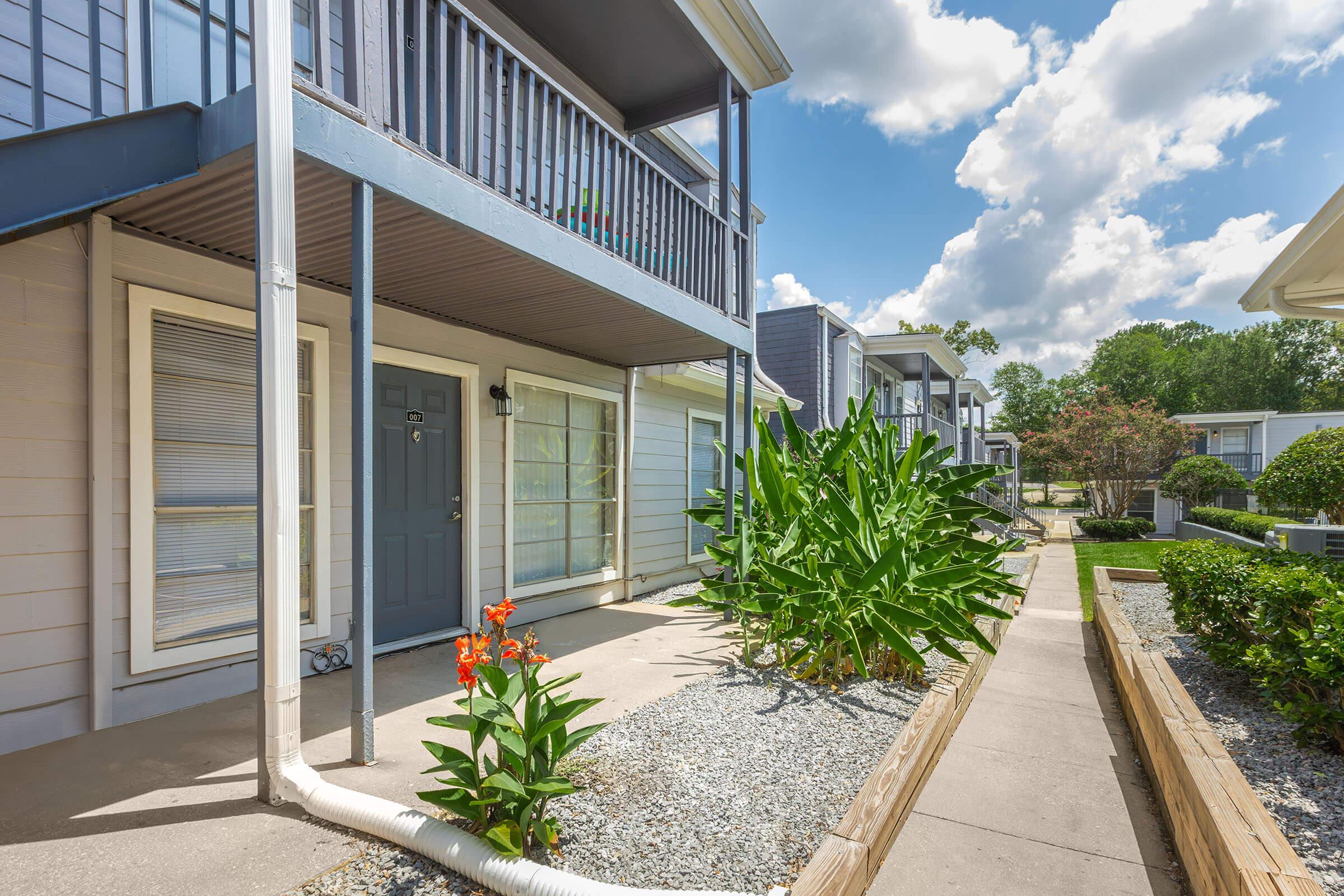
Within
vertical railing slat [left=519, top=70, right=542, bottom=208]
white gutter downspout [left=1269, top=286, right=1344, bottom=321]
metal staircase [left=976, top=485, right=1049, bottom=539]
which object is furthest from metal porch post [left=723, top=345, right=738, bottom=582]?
metal staircase [left=976, top=485, right=1049, bottom=539]

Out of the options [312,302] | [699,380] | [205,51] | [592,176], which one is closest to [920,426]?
[699,380]

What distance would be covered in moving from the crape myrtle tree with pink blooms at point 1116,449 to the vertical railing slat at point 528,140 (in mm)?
18759

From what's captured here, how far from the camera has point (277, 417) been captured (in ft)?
7.89

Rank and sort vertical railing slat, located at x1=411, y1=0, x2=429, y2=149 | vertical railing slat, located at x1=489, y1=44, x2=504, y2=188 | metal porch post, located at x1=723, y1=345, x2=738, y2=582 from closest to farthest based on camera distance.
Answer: vertical railing slat, located at x1=411, y1=0, x2=429, y2=149 < vertical railing slat, located at x1=489, y1=44, x2=504, y2=188 < metal porch post, located at x1=723, y1=345, x2=738, y2=582

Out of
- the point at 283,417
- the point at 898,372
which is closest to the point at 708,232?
the point at 283,417

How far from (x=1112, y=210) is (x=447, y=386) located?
Result: 38437mm

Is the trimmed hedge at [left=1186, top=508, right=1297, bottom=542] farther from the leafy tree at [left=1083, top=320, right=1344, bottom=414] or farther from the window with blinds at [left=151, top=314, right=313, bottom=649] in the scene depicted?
the leafy tree at [left=1083, top=320, right=1344, bottom=414]

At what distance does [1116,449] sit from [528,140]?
62.5 feet

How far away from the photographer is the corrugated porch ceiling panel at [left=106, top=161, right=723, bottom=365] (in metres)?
2.98

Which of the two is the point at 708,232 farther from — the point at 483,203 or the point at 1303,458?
the point at 1303,458

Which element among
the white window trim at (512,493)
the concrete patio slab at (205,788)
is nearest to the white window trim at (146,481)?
the concrete patio slab at (205,788)

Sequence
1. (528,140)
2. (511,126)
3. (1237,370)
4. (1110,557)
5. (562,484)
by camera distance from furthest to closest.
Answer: (1237,370)
(1110,557)
(562,484)
(528,140)
(511,126)

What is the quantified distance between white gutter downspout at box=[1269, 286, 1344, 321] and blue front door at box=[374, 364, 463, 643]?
22.0 feet

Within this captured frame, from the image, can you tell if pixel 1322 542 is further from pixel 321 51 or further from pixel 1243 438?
pixel 1243 438
